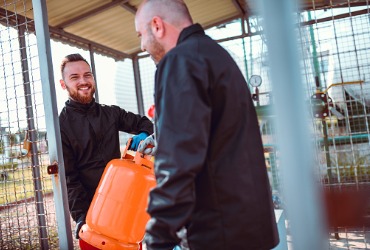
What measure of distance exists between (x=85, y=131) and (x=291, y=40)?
218 centimetres

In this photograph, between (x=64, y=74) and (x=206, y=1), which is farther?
(x=206, y=1)

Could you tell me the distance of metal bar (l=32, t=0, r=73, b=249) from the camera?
2.27 meters

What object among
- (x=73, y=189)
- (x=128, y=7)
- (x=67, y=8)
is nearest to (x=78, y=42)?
(x=67, y=8)

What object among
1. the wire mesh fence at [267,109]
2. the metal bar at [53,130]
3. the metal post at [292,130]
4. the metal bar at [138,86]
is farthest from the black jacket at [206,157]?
the metal bar at [138,86]

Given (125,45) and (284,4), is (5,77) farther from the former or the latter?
(125,45)

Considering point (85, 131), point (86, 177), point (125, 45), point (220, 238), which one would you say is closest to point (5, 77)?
point (85, 131)

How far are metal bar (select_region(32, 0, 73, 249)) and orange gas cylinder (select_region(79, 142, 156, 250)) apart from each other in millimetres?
286

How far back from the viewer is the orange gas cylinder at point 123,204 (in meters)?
2.00

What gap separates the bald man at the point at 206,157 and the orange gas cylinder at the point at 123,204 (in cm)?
72

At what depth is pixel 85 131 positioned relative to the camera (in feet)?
8.93

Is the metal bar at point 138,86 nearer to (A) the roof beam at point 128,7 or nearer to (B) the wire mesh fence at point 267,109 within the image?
(B) the wire mesh fence at point 267,109

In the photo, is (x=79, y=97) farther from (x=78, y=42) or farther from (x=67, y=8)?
(x=78, y=42)

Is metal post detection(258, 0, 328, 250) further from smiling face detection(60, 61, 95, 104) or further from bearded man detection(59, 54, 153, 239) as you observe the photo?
smiling face detection(60, 61, 95, 104)

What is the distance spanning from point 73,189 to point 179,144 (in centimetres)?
172
